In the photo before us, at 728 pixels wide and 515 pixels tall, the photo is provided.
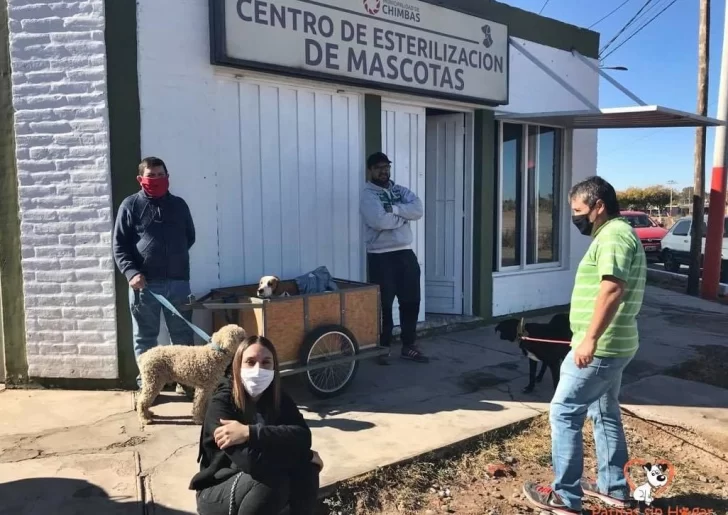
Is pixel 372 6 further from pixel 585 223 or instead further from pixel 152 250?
pixel 585 223

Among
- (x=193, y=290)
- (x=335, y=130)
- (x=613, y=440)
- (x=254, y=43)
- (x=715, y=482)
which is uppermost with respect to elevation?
(x=254, y=43)

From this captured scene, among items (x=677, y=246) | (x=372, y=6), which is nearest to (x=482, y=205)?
(x=372, y=6)

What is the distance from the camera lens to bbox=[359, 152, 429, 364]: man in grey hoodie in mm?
5871

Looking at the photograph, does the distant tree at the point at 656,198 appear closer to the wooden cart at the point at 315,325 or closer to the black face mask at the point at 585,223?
the wooden cart at the point at 315,325

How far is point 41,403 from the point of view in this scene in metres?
4.89

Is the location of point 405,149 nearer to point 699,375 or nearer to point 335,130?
point 335,130

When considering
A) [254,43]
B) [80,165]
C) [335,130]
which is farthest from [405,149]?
[80,165]

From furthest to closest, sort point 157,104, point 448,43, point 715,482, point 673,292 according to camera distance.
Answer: point 673,292, point 448,43, point 157,104, point 715,482

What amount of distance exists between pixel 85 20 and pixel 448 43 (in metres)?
3.86

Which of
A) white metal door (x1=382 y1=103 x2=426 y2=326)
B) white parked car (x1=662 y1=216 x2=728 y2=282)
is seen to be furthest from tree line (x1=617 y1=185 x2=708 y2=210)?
white metal door (x1=382 y1=103 x2=426 y2=326)

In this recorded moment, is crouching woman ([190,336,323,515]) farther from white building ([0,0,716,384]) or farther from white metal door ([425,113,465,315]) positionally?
white metal door ([425,113,465,315])

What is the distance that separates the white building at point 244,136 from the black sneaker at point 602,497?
11.3 ft

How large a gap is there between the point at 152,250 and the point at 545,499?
127 inches

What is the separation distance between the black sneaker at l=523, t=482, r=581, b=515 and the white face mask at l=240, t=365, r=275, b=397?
1.70 meters
